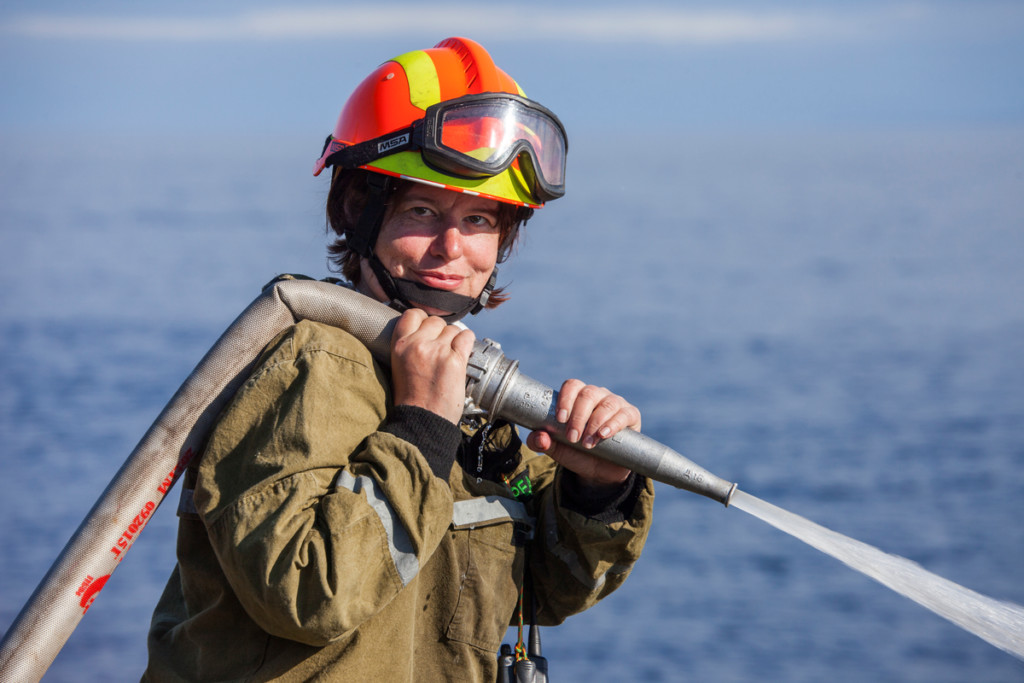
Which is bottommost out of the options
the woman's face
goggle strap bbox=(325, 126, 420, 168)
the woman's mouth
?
the woman's mouth

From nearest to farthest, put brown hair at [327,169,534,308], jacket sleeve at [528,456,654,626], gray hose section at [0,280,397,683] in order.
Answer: gray hose section at [0,280,397,683], jacket sleeve at [528,456,654,626], brown hair at [327,169,534,308]

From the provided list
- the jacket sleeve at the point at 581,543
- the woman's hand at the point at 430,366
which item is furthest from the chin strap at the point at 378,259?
Answer: the jacket sleeve at the point at 581,543

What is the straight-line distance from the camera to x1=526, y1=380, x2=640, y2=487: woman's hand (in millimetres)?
3305

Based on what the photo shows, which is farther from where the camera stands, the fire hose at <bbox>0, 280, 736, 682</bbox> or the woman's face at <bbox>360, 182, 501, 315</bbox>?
the woman's face at <bbox>360, 182, 501, 315</bbox>

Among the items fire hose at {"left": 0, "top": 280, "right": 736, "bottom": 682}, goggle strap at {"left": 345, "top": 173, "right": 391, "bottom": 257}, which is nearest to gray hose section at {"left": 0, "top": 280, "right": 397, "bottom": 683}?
fire hose at {"left": 0, "top": 280, "right": 736, "bottom": 682}

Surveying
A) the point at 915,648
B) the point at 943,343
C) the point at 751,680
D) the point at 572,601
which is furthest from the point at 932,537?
Answer: the point at 572,601

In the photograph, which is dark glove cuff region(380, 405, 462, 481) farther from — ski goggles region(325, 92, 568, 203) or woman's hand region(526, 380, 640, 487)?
ski goggles region(325, 92, 568, 203)

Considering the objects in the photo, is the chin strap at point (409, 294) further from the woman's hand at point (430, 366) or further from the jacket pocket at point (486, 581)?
the jacket pocket at point (486, 581)

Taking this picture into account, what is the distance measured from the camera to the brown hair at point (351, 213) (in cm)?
362

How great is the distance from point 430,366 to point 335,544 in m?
→ 0.59

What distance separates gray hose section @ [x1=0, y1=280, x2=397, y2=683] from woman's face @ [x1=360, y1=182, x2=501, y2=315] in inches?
13.9

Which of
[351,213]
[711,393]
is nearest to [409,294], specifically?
[351,213]

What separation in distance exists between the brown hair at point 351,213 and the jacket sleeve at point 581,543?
2.76 feet

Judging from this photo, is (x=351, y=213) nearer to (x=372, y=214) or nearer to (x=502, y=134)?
(x=372, y=214)
